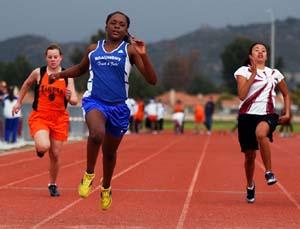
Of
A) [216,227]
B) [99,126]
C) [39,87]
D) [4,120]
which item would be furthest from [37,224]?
[4,120]

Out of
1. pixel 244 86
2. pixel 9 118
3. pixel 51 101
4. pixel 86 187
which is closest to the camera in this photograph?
pixel 86 187

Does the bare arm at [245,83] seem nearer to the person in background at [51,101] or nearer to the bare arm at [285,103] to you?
the bare arm at [285,103]

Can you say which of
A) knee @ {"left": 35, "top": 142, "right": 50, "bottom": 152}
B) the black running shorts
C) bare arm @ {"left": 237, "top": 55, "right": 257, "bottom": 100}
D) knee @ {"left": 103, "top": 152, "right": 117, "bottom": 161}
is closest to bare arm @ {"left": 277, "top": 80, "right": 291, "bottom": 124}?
the black running shorts

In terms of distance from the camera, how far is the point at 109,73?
896cm

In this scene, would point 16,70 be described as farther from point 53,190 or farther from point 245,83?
point 245,83

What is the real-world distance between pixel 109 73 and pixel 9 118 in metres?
16.8

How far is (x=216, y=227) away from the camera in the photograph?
8.81m

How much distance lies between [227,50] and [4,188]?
124 m

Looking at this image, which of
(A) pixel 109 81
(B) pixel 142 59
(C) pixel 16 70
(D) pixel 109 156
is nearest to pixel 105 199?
(D) pixel 109 156

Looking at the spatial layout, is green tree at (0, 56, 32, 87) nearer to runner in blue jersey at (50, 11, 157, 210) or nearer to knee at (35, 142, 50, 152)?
knee at (35, 142, 50, 152)

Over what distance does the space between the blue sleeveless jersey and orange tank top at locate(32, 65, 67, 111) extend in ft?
8.07

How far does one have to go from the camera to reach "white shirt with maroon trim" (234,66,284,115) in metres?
11.0

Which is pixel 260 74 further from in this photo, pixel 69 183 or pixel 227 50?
pixel 227 50

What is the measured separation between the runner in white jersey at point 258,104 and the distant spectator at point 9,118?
14.7 m
